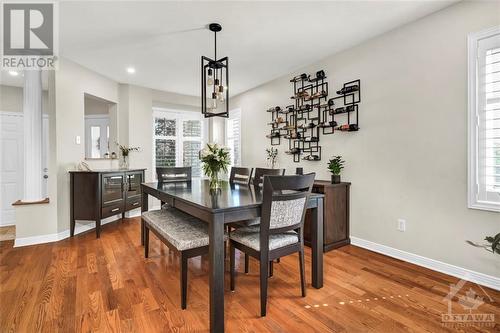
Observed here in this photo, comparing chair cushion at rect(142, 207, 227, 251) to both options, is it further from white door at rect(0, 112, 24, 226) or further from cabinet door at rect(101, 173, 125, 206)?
white door at rect(0, 112, 24, 226)

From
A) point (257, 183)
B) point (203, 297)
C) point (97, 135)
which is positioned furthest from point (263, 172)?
point (97, 135)

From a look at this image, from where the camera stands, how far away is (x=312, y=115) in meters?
3.86

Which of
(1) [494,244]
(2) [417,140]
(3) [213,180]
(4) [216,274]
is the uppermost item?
(2) [417,140]

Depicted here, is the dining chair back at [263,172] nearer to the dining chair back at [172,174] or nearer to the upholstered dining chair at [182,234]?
the upholstered dining chair at [182,234]

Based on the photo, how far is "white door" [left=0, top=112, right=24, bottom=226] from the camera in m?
4.41

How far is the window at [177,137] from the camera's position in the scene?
220 inches

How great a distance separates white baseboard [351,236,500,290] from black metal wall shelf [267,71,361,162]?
4.46ft

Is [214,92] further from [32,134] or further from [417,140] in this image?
[32,134]

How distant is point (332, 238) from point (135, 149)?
390cm

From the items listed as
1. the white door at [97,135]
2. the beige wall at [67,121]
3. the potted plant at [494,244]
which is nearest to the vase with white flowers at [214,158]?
the potted plant at [494,244]

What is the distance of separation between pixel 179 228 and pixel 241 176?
126 centimetres

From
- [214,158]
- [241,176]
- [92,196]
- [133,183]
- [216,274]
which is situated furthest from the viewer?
[133,183]

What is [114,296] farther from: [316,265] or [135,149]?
[135,149]

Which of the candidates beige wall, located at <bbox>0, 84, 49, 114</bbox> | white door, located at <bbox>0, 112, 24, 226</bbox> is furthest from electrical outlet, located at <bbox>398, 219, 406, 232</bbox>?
beige wall, located at <bbox>0, 84, 49, 114</bbox>
